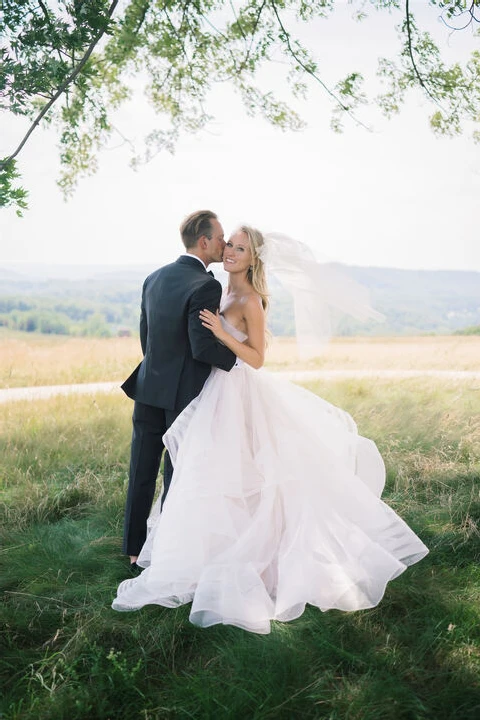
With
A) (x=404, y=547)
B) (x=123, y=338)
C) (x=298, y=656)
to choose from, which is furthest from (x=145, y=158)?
(x=123, y=338)

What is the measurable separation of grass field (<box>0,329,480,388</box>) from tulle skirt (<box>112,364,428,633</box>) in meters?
7.64

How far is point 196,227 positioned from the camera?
12.7ft

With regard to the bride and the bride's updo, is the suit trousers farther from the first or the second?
the bride's updo

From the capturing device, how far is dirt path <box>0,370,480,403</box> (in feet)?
30.2

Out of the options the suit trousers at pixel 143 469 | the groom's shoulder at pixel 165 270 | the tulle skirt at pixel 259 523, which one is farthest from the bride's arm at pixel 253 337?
the suit trousers at pixel 143 469

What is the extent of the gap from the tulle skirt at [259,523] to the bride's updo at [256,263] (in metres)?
0.48

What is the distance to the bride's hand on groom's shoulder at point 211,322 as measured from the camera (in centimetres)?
366

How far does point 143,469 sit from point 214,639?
117cm

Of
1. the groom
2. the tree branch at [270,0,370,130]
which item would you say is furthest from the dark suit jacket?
the tree branch at [270,0,370,130]

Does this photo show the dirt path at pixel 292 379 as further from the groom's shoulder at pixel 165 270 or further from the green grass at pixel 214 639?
the groom's shoulder at pixel 165 270


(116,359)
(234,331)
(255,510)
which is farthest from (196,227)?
(116,359)

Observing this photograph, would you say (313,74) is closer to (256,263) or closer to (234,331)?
(256,263)

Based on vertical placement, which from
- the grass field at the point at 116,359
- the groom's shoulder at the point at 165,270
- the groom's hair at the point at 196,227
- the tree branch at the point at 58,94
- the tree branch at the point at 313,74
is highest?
the tree branch at the point at 313,74

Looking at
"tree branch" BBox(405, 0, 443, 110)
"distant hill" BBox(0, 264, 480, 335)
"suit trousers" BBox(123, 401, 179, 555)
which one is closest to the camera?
Result: "suit trousers" BBox(123, 401, 179, 555)
